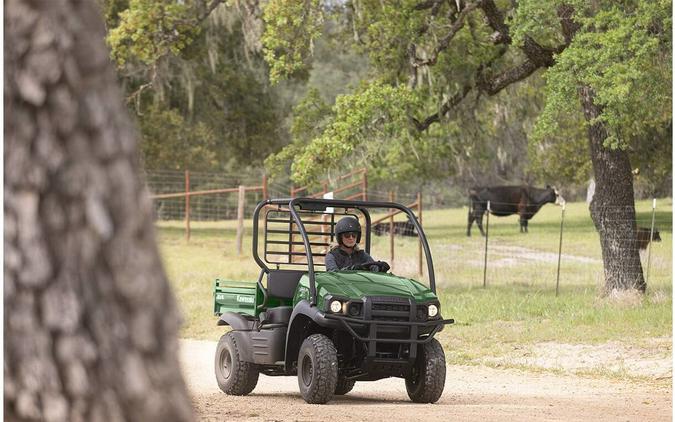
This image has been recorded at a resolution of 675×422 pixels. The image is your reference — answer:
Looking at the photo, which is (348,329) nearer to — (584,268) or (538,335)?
(538,335)

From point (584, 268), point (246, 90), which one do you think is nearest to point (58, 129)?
point (584, 268)

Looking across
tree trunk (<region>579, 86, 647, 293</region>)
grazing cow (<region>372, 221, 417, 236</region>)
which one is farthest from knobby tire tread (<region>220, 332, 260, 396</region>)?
grazing cow (<region>372, 221, 417, 236</region>)

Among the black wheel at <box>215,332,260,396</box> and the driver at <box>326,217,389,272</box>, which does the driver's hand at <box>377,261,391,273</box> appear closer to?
the driver at <box>326,217,389,272</box>

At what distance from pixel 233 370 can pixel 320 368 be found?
137 cm

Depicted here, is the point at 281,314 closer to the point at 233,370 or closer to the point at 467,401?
the point at 233,370

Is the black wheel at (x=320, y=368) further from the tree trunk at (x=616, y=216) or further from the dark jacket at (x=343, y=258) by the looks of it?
the tree trunk at (x=616, y=216)

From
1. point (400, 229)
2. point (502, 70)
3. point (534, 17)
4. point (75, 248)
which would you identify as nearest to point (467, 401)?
point (75, 248)

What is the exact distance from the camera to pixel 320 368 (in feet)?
31.1

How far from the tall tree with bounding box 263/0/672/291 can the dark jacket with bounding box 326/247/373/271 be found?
19.5 ft

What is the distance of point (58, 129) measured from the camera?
3252 mm

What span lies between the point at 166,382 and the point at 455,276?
2024 centimetres

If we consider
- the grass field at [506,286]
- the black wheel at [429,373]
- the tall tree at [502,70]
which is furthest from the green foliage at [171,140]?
the black wheel at [429,373]

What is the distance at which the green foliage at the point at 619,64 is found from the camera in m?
15.5

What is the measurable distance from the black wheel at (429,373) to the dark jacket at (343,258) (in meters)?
0.93
